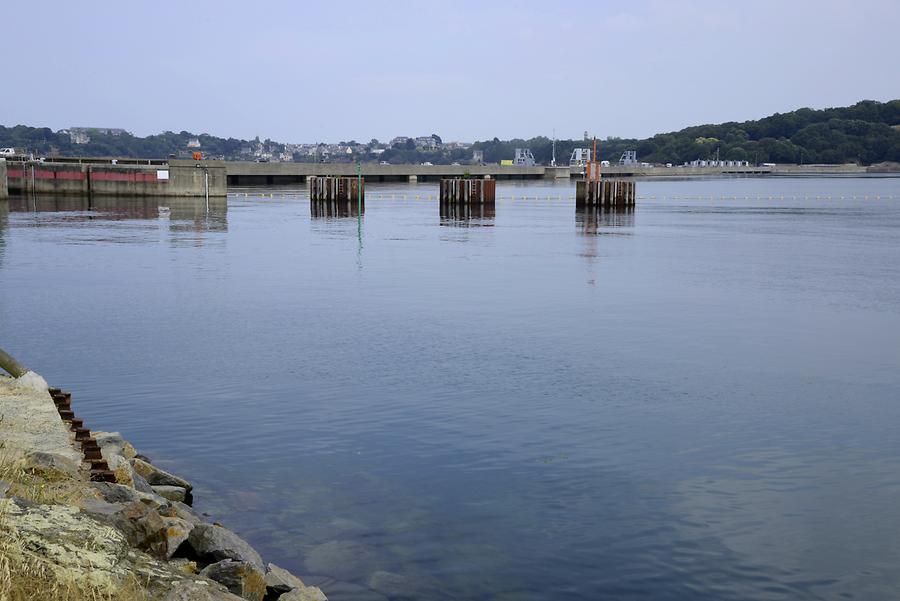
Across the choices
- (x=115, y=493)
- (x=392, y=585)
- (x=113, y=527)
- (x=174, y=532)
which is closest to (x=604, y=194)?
(x=392, y=585)

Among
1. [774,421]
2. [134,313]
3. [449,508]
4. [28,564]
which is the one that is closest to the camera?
[28,564]

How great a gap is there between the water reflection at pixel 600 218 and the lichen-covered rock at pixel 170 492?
52.1 m

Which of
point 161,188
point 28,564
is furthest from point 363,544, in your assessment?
point 161,188

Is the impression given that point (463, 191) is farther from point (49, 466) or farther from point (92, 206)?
point (49, 466)

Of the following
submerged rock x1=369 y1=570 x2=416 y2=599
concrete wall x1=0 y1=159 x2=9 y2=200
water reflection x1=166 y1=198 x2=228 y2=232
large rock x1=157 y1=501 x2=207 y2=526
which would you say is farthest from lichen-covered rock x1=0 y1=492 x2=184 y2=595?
concrete wall x1=0 y1=159 x2=9 y2=200

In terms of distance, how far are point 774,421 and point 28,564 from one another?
1372cm

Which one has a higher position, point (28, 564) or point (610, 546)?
point (28, 564)

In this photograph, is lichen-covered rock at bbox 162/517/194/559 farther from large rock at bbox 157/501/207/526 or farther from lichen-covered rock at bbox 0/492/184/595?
lichen-covered rock at bbox 0/492/184/595

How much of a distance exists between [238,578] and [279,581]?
779 mm

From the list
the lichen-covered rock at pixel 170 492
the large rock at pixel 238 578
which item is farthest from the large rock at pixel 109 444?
the large rock at pixel 238 578

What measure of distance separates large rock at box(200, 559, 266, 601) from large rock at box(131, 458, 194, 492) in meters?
4.12

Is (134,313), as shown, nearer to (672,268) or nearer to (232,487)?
(232,487)

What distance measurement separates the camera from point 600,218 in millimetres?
82625

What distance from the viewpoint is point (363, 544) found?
12789 mm
